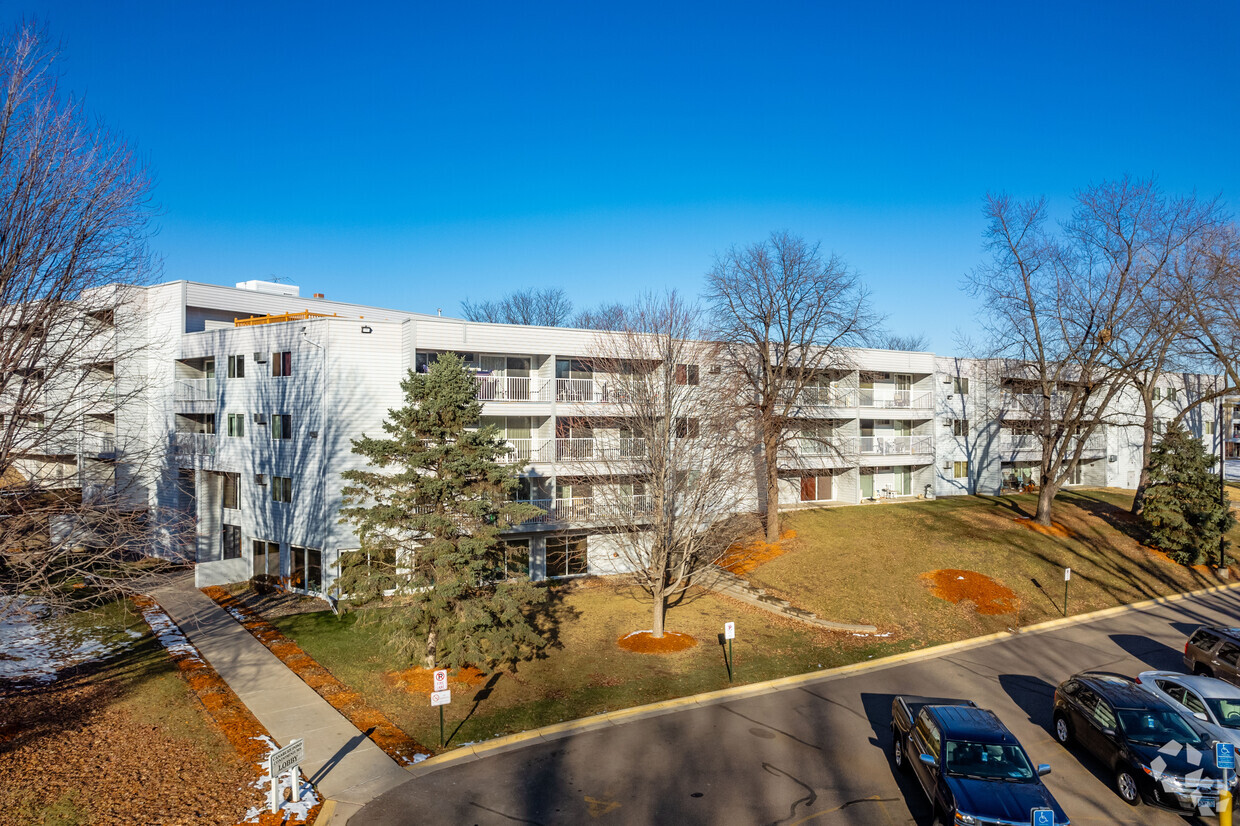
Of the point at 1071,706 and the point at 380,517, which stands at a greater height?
the point at 380,517

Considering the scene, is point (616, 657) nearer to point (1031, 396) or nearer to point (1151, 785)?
point (1151, 785)

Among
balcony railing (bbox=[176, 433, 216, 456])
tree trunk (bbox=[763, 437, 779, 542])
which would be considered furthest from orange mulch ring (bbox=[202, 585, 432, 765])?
tree trunk (bbox=[763, 437, 779, 542])

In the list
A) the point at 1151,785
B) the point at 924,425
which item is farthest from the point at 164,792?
the point at 924,425

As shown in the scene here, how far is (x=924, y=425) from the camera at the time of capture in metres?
42.4

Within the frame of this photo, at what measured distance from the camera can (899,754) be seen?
13.2 metres

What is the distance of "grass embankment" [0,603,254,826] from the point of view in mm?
11336

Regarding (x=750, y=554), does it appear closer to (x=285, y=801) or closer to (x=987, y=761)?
(x=987, y=761)

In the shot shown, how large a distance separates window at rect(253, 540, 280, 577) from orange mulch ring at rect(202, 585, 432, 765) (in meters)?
3.35

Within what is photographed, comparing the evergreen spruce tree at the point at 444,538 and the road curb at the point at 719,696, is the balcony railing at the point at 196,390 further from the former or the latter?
the road curb at the point at 719,696

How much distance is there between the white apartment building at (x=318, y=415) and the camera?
26531 millimetres

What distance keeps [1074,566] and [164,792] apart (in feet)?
100

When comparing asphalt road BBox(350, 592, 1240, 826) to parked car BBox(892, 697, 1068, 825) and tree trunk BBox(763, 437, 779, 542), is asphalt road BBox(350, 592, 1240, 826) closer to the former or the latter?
parked car BBox(892, 697, 1068, 825)

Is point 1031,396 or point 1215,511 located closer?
point 1215,511

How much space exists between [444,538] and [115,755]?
7876 millimetres
